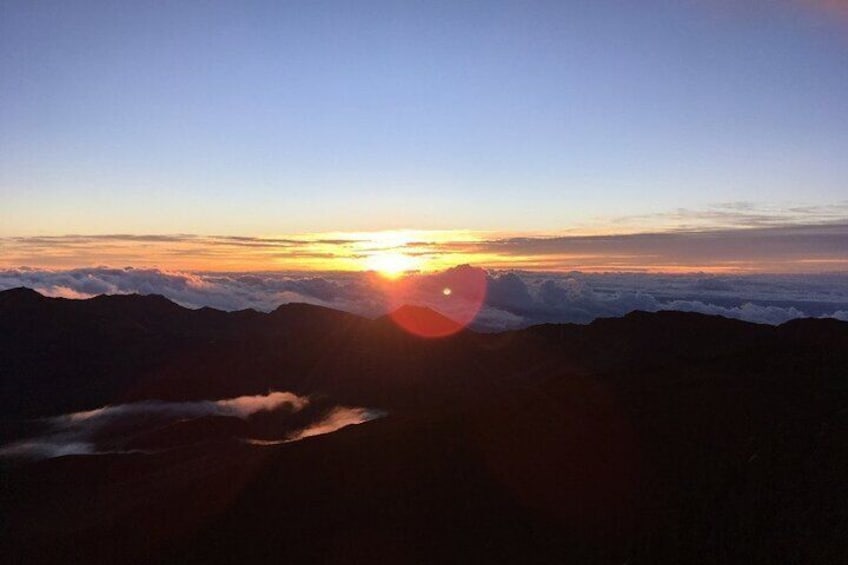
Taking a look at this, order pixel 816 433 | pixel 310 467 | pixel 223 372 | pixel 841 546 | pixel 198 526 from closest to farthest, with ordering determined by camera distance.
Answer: pixel 841 546 < pixel 816 433 < pixel 198 526 < pixel 310 467 < pixel 223 372

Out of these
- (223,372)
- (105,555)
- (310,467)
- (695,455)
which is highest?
(695,455)

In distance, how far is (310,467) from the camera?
2525 inches

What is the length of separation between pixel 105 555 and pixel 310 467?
58.9 ft

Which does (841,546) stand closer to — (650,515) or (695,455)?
(650,515)

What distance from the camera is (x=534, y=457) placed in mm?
60125

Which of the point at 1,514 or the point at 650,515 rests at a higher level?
the point at 650,515

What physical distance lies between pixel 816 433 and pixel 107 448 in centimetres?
10710

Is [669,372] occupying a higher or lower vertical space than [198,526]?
higher

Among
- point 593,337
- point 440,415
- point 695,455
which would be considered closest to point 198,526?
point 440,415

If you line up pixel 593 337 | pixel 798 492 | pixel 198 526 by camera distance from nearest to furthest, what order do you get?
pixel 798 492 < pixel 198 526 < pixel 593 337

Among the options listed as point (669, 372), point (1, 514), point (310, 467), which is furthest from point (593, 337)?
point (1, 514)

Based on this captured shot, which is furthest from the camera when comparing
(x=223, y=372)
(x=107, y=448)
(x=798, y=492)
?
(x=223, y=372)

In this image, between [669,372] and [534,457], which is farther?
[669,372]

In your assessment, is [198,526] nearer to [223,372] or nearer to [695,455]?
[695,455]
